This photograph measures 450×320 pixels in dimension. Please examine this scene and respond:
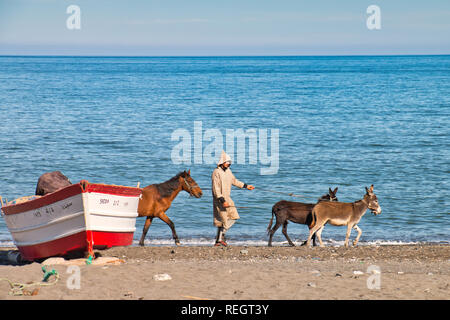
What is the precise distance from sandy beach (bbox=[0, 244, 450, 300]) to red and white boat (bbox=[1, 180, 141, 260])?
93 centimetres

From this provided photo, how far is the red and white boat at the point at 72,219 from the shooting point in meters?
13.2

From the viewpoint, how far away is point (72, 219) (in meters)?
13.3

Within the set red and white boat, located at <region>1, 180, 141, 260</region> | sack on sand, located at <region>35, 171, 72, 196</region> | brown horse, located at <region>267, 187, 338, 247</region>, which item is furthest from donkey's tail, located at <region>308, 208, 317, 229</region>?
sack on sand, located at <region>35, 171, 72, 196</region>

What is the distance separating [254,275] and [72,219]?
4.29 meters

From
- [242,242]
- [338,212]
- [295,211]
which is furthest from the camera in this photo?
[242,242]

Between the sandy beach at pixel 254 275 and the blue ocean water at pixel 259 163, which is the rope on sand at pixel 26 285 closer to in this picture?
the sandy beach at pixel 254 275

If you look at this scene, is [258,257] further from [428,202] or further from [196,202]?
[428,202]

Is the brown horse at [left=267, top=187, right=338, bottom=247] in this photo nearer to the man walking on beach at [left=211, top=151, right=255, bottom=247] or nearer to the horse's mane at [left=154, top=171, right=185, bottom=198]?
the man walking on beach at [left=211, top=151, right=255, bottom=247]

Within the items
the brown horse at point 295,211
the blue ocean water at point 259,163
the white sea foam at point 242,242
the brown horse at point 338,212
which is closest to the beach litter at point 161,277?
the brown horse at point 338,212

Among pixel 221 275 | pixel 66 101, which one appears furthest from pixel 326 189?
pixel 66 101

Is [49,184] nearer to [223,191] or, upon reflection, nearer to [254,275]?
[223,191]

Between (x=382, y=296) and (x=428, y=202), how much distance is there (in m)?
14.5

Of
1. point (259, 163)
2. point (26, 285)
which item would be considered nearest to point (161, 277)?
point (26, 285)

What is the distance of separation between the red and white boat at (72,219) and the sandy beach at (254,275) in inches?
36.5
